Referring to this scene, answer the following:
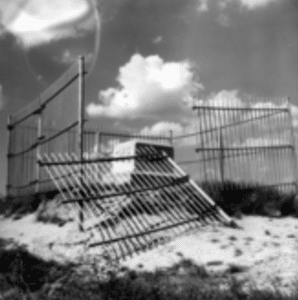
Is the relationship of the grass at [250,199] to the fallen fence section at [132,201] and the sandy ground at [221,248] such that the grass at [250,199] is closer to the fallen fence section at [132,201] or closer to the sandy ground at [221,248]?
the sandy ground at [221,248]

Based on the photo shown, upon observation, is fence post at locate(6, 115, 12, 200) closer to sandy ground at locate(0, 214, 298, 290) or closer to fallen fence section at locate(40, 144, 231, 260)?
sandy ground at locate(0, 214, 298, 290)

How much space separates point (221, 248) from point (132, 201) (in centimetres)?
198

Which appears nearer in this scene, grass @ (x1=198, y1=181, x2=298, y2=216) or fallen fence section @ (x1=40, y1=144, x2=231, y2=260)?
fallen fence section @ (x1=40, y1=144, x2=231, y2=260)

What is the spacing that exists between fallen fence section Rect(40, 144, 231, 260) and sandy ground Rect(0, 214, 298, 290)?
0.90 ft

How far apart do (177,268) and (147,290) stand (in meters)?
1.25

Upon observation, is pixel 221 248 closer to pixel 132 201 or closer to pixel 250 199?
pixel 132 201

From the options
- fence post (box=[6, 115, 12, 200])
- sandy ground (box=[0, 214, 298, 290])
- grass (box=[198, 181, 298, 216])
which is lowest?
sandy ground (box=[0, 214, 298, 290])

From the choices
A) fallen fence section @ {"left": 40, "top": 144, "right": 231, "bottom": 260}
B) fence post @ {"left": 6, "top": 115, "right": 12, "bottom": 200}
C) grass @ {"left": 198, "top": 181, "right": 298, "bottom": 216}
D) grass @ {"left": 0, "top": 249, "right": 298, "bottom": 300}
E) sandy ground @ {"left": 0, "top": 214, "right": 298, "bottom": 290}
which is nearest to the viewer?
grass @ {"left": 0, "top": 249, "right": 298, "bottom": 300}

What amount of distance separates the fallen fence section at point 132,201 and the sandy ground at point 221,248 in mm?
273

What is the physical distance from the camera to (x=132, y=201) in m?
6.48

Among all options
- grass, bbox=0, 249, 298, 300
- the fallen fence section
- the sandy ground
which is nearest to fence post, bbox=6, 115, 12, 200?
the sandy ground

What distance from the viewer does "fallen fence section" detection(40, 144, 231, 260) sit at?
5.44 metres

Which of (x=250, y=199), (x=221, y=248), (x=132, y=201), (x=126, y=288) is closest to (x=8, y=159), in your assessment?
(x=132, y=201)

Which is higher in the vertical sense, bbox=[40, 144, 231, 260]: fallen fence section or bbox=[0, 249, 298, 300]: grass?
bbox=[40, 144, 231, 260]: fallen fence section
